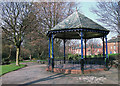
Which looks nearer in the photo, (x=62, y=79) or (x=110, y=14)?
(x=62, y=79)

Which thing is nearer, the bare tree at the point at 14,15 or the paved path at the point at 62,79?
the paved path at the point at 62,79

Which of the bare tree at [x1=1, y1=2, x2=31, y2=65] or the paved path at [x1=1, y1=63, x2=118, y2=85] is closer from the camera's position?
the paved path at [x1=1, y1=63, x2=118, y2=85]

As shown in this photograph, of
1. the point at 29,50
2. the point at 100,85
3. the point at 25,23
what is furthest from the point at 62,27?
the point at 29,50

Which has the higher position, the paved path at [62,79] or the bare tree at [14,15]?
the bare tree at [14,15]

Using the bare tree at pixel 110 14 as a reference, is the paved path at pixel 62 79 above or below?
below

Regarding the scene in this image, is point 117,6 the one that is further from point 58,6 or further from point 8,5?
point 8,5

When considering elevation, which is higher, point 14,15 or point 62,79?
point 14,15

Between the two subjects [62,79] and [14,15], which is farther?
[14,15]

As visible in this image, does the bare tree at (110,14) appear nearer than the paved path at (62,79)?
No

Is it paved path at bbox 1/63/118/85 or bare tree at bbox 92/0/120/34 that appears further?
bare tree at bbox 92/0/120/34

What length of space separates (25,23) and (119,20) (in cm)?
1548

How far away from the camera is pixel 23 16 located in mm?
20281

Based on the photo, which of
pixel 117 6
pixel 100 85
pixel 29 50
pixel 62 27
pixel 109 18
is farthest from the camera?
pixel 29 50

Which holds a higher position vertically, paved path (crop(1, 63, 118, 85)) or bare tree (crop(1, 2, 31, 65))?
bare tree (crop(1, 2, 31, 65))
